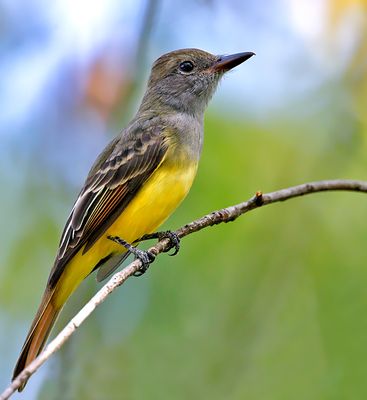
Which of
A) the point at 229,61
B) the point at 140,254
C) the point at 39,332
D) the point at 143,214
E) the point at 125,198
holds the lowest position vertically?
the point at 39,332

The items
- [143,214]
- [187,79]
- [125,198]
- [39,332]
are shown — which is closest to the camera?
[39,332]

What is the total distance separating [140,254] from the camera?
4.26m

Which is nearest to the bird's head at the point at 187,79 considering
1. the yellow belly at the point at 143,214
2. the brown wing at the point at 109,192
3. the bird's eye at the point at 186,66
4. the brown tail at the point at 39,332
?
the bird's eye at the point at 186,66

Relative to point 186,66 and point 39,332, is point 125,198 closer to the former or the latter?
point 39,332

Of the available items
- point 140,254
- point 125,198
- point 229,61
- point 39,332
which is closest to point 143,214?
point 125,198

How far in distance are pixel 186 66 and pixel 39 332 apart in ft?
7.45

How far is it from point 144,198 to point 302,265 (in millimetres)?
1215

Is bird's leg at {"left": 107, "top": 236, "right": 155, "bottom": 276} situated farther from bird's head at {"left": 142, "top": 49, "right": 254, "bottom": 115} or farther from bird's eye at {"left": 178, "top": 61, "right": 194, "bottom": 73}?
bird's eye at {"left": 178, "top": 61, "right": 194, "bottom": 73}

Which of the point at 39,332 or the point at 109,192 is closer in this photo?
the point at 39,332

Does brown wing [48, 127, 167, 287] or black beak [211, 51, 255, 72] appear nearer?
brown wing [48, 127, 167, 287]

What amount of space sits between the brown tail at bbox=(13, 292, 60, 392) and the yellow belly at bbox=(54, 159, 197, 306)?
0.12 meters

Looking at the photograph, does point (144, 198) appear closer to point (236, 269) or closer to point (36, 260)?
point (236, 269)

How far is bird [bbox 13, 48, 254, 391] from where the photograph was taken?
4430 mm

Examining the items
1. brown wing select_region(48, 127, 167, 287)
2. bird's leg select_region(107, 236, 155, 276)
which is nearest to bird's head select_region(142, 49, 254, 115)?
brown wing select_region(48, 127, 167, 287)
